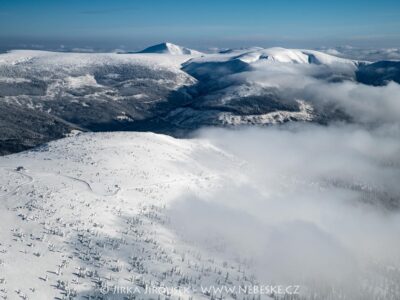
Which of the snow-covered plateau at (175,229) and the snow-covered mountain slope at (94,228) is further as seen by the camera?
the snow-covered plateau at (175,229)

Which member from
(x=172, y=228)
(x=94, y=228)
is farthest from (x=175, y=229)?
(x=94, y=228)

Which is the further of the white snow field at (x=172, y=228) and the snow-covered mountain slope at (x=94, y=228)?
the white snow field at (x=172, y=228)

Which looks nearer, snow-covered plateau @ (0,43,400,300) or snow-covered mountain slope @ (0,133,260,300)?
snow-covered mountain slope @ (0,133,260,300)

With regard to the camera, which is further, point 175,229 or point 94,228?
point 175,229

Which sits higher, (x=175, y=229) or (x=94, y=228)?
(x=94, y=228)

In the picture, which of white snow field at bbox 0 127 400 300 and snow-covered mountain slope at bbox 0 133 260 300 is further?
white snow field at bbox 0 127 400 300

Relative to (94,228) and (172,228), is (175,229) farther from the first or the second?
(94,228)

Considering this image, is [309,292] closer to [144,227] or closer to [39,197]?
[144,227]

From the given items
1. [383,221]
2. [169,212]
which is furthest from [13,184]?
[383,221]

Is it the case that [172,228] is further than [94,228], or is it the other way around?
[172,228]
